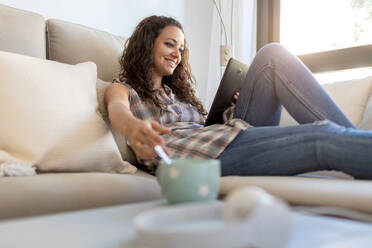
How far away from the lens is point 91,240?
428 millimetres

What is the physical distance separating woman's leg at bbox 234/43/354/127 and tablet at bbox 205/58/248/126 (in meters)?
0.06

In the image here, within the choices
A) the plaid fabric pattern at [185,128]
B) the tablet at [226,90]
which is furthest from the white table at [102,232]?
the tablet at [226,90]

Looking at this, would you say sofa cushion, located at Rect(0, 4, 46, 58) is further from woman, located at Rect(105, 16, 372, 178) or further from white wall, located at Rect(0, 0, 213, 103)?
white wall, located at Rect(0, 0, 213, 103)

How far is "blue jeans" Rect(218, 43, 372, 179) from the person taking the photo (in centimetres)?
93

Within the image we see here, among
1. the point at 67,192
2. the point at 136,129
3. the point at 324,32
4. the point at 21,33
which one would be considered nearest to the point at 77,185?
the point at 67,192

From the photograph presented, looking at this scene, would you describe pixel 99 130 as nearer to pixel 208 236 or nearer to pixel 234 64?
pixel 234 64

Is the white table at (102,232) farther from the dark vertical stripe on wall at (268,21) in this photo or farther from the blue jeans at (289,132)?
the dark vertical stripe on wall at (268,21)

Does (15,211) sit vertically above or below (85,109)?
below

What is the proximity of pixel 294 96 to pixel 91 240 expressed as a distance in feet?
3.28

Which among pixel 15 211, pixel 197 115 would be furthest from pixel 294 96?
pixel 15 211

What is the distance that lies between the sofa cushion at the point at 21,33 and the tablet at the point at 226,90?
0.70 m

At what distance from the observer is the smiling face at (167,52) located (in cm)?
160

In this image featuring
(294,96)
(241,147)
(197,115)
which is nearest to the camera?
(241,147)

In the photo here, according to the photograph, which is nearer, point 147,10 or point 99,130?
point 99,130
